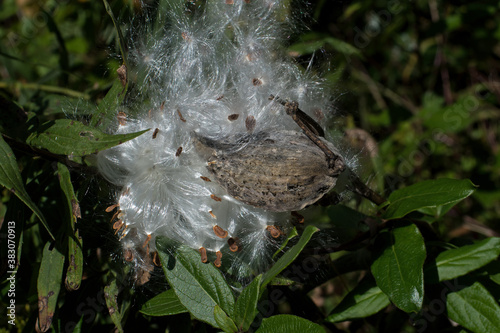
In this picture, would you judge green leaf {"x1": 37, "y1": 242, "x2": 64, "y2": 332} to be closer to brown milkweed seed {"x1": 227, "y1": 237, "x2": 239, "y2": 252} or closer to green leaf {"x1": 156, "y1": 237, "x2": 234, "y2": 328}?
green leaf {"x1": 156, "y1": 237, "x2": 234, "y2": 328}

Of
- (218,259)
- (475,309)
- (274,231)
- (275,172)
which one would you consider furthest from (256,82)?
(475,309)

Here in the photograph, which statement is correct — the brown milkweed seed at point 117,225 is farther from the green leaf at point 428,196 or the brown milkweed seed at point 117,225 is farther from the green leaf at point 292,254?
the green leaf at point 428,196

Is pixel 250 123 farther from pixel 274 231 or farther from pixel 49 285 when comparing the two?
pixel 49 285

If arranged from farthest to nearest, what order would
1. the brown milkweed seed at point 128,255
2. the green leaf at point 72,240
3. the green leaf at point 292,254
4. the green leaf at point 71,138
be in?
the brown milkweed seed at point 128,255 → the green leaf at point 72,240 → the green leaf at point 71,138 → the green leaf at point 292,254

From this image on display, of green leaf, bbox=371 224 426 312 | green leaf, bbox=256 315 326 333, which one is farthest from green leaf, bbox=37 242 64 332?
green leaf, bbox=371 224 426 312

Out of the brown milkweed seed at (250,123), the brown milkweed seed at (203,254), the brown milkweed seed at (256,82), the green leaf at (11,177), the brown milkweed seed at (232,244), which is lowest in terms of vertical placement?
the brown milkweed seed at (232,244)

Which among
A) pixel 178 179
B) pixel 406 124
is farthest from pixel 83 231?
pixel 406 124

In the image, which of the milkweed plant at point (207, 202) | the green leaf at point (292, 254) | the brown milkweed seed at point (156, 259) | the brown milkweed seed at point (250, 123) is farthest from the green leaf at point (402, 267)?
the brown milkweed seed at point (156, 259)

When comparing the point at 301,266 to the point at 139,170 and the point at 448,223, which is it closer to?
the point at 139,170
